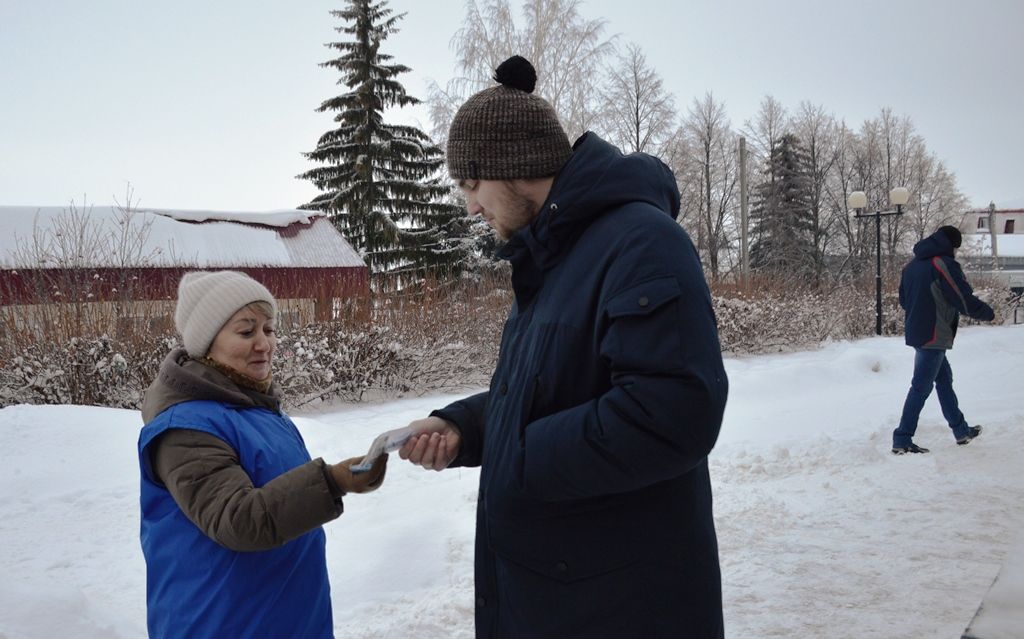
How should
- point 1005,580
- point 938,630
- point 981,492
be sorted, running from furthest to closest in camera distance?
point 981,492
point 938,630
point 1005,580

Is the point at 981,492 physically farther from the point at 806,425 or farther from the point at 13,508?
the point at 13,508

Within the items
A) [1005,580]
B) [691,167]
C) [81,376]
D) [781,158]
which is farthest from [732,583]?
[781,158]

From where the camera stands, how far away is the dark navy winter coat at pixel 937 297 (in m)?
6.87

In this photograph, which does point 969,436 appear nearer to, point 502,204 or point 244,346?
point 502,204

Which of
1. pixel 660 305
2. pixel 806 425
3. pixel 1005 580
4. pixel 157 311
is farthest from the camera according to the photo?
pixel 157 311

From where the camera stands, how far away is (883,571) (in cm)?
429

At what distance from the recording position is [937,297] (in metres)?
6.97

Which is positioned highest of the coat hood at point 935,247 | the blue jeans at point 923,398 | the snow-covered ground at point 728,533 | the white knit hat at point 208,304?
the coat hood at point 935,247

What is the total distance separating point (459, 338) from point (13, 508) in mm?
7561

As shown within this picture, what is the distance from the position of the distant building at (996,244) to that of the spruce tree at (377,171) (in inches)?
864

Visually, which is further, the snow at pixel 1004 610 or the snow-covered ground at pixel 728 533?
the snow-covered ground at pixel 728 533

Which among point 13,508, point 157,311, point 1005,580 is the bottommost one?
point 13,508

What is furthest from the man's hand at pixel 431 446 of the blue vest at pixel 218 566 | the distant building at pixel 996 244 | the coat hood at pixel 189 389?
the distant building at pixel 996 244

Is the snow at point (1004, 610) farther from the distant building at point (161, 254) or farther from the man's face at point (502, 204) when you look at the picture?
the distant building at point (161, 254)
